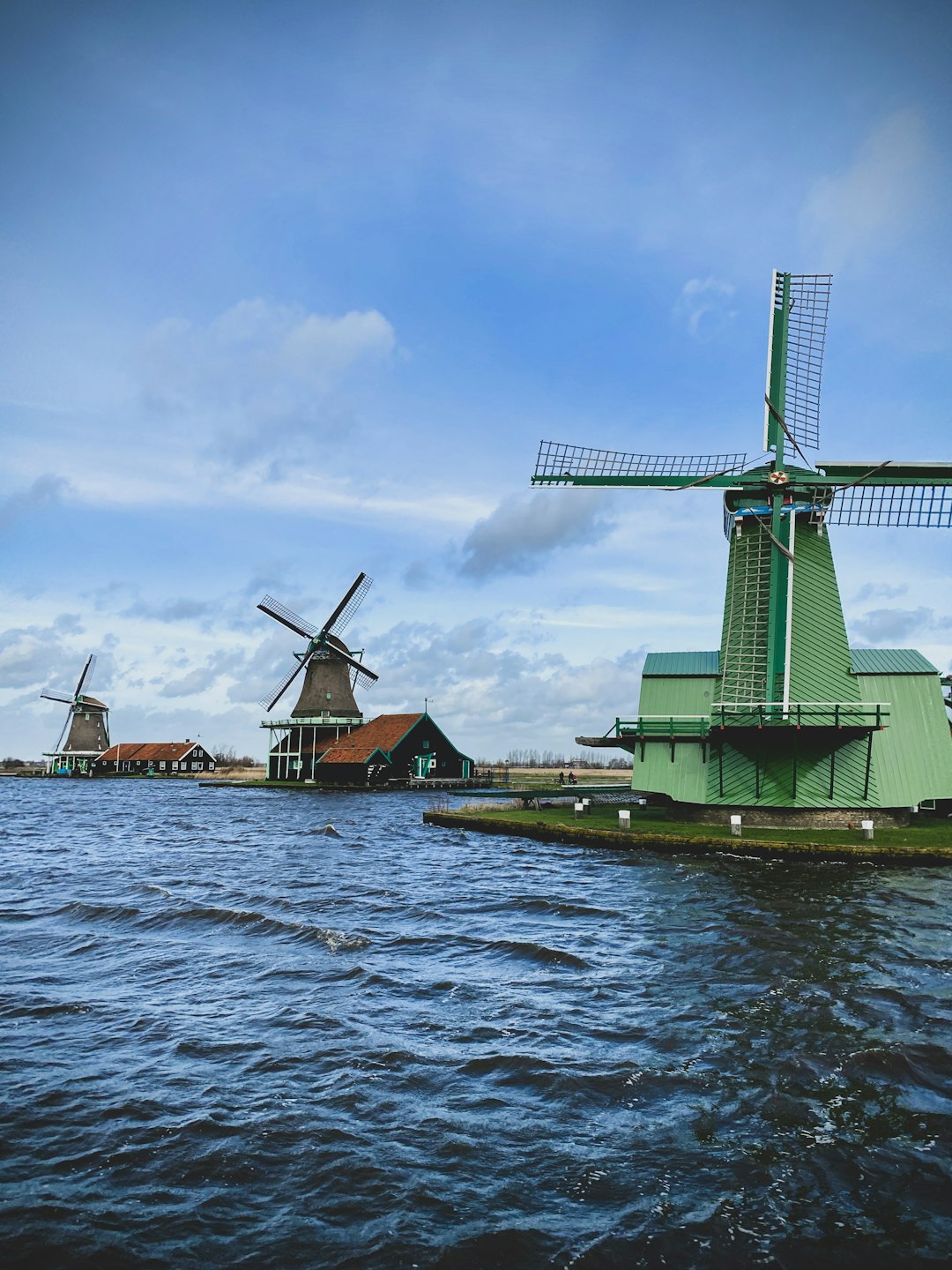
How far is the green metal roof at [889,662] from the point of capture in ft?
92.2

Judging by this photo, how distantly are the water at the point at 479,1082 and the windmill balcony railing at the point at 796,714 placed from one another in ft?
30.3

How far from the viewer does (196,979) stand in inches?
421

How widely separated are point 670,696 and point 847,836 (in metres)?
8.89

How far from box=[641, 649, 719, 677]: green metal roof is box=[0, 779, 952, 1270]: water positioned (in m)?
15.5

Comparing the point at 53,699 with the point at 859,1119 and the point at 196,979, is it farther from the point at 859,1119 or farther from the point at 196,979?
the point at 859,1119

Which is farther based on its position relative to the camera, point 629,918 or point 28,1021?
point 629,918

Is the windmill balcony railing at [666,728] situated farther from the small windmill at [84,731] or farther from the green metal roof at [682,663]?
the small windmill at [84,731]

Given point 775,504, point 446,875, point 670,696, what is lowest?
point 446,875

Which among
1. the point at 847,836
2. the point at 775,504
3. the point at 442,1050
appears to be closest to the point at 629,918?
the point at 442,1050

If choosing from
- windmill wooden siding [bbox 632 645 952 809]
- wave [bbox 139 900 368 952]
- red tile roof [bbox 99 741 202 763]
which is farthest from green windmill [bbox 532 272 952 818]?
red tile roof [bbox 99 741 202 763]

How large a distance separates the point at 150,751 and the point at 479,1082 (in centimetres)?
10074

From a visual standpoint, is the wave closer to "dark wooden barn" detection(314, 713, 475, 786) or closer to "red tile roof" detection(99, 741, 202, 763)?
"dark wooden barn" detection(314, 713, 475, 786)

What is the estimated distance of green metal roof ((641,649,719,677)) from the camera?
31.1 metres

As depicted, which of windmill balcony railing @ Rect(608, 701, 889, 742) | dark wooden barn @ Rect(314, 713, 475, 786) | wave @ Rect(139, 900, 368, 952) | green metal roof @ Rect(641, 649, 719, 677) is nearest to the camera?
wave @ Rect(139, 900, 368, 952)
